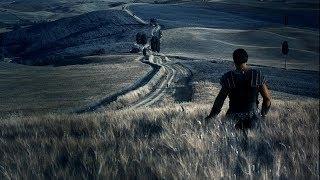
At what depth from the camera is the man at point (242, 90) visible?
795 cm

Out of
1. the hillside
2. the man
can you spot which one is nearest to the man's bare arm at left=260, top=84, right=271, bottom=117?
the man

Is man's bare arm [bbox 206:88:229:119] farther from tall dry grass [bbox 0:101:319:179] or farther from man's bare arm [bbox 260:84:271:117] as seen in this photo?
man's bare arm [bbox 260:84:271:117]

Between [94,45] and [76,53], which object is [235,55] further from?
[94,45]

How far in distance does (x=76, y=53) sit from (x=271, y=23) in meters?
77.0

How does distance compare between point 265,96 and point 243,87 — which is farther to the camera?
point 265,96

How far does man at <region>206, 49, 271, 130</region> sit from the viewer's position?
795 centimetres

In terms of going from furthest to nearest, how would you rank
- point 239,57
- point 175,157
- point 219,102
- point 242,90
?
1. point 219,102
2. point 242,90
3. point 239,57
4. point 175,157

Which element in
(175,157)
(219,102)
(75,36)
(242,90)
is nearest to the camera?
(175,157)

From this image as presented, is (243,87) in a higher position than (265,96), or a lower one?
higher

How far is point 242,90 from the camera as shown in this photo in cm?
809

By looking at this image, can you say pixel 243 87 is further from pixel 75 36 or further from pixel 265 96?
pixel 75 36

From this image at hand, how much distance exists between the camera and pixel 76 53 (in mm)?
97188

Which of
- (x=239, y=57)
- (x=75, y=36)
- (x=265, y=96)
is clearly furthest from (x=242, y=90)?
(x=75, y=36)

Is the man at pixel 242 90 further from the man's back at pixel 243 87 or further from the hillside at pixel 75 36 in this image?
the hillside at pixel 75 36
